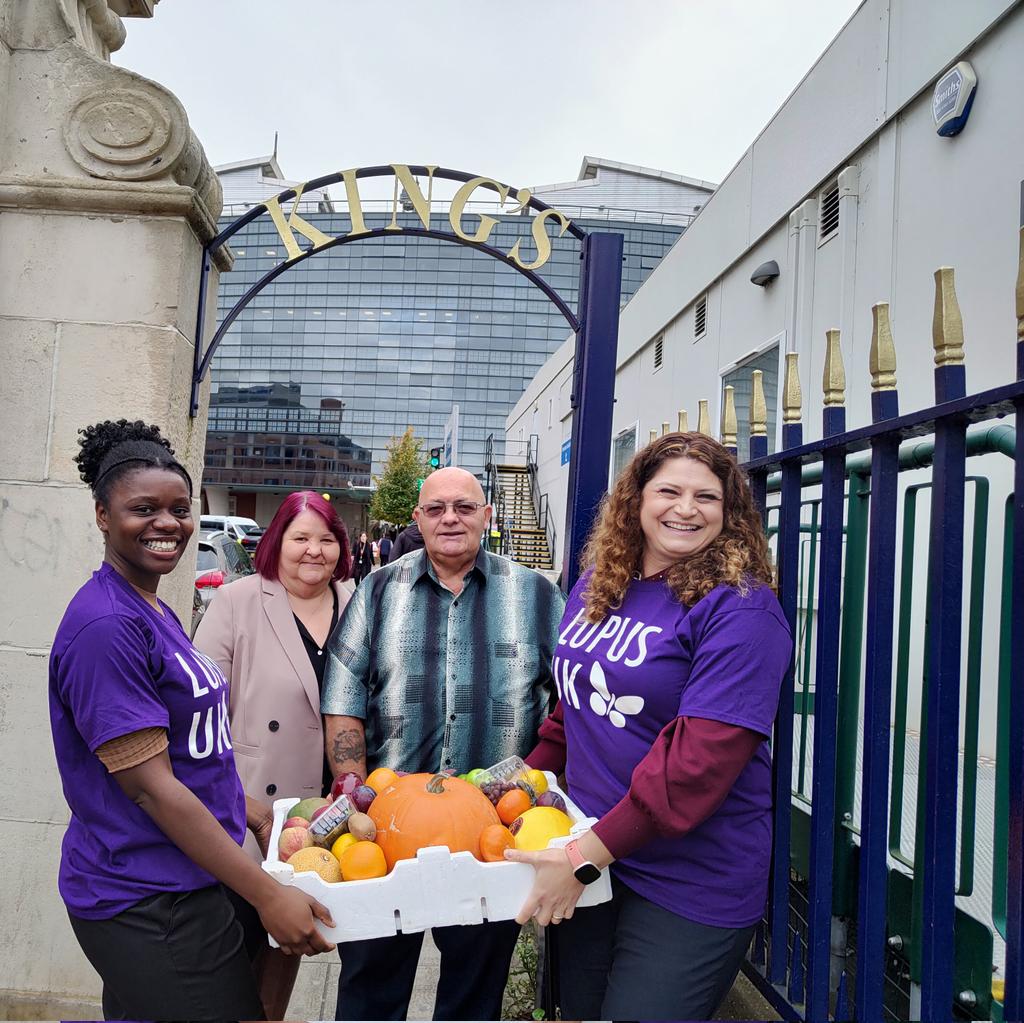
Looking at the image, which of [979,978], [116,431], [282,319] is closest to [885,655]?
[979,978]

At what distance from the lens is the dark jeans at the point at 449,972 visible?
2459mm

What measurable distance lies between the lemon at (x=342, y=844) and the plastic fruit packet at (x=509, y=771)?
16.3 inches

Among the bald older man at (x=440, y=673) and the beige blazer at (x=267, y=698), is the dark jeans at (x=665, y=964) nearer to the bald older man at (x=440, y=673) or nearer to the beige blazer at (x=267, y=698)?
the bald older man at (x=440, y=673)

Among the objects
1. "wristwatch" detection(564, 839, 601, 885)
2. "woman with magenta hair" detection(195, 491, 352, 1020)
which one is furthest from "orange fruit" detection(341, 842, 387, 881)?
"woman with magenta hair" detection(195, 491, 352, 1020)

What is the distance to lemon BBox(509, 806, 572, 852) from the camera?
1.89 m

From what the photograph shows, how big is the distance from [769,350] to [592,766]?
26.9 ft

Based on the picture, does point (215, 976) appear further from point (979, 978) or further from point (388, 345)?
point (388, 345)

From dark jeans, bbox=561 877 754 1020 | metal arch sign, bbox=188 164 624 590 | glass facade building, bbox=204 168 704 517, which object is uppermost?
glass facade building, bbox=204 168 704 517

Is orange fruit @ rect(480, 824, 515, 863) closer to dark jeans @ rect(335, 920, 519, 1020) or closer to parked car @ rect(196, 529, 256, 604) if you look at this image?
dark jeans @ rect(335, 920, 519, 1020)

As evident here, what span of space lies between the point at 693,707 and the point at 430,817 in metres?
0.72

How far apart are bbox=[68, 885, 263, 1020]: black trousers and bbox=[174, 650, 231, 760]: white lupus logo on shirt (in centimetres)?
32

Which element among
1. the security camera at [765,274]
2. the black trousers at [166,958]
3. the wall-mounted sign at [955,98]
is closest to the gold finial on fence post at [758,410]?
the black trousers at [166,958]

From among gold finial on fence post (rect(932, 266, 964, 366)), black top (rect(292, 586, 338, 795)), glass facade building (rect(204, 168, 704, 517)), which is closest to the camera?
gold finial on fence post (rect(932, 266, 964, 366))

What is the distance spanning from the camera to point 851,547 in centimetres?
226
